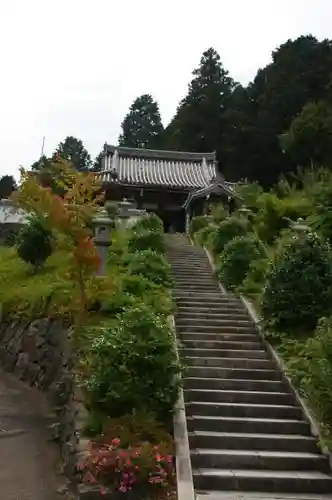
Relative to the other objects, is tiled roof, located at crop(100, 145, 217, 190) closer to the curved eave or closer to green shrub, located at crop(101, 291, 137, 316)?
the curved eave

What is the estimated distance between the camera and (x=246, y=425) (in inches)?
295

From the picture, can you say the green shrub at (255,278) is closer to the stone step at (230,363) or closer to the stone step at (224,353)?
the stone step at (224,353)

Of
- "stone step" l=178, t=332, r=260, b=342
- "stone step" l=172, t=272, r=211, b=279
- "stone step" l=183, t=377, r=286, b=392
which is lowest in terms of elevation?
"stone step" l=183, t=377, r=286, b=392

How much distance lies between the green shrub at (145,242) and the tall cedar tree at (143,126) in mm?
43831

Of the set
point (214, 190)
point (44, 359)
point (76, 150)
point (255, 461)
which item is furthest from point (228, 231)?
point (76, 150)

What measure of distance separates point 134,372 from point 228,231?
10.2m

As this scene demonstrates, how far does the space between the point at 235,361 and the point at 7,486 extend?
398cm

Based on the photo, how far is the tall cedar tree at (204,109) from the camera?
1828 inches

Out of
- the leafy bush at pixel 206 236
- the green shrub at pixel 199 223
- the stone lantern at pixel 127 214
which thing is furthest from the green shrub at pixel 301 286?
the green shrub at pixel 199 223

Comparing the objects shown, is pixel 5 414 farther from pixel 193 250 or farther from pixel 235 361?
pixel 193 250

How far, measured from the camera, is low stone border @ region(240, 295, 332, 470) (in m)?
7.21

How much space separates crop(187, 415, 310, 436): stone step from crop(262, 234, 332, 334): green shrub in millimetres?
2246

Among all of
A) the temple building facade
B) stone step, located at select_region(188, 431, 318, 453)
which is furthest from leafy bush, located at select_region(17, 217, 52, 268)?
the temple building facade

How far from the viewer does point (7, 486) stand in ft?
23.1
